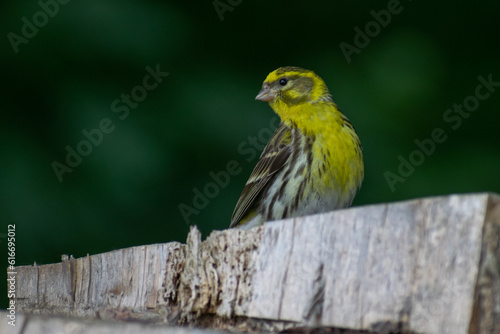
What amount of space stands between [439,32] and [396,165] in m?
1.02

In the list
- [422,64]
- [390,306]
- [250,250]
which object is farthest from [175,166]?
[390,306]

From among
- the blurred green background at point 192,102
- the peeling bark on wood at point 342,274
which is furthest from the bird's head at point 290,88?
the peeling bark on wood at point 342,274

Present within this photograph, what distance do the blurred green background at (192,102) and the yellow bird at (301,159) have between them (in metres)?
0.36
